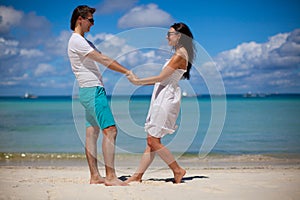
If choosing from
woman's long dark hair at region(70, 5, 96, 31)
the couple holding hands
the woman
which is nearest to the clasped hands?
the couple holding hands

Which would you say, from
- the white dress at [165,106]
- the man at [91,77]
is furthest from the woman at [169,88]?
the man at [91,77]

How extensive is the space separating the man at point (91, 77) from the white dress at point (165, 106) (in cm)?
47

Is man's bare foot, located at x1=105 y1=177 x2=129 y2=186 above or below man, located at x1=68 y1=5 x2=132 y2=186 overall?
below

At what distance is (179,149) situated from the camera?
1057 centimetres

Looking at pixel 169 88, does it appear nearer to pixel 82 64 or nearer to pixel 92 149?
pixel 82 64

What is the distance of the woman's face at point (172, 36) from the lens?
4.94 m

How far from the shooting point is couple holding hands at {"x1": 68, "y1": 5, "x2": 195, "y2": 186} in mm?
4723

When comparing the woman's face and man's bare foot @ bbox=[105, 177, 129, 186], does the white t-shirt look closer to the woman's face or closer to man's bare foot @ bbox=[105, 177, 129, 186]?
the woman's face

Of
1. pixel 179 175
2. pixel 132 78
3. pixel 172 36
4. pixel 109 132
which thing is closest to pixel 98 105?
pixel 109 132

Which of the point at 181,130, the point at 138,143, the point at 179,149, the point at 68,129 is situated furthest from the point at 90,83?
the point at 68,129

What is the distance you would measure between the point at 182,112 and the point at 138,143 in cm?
848

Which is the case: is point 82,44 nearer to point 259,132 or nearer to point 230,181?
point 230,181

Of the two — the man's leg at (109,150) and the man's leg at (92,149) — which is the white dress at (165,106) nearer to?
the man's leg at (109,150)

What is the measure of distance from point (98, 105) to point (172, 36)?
3.76 feet
